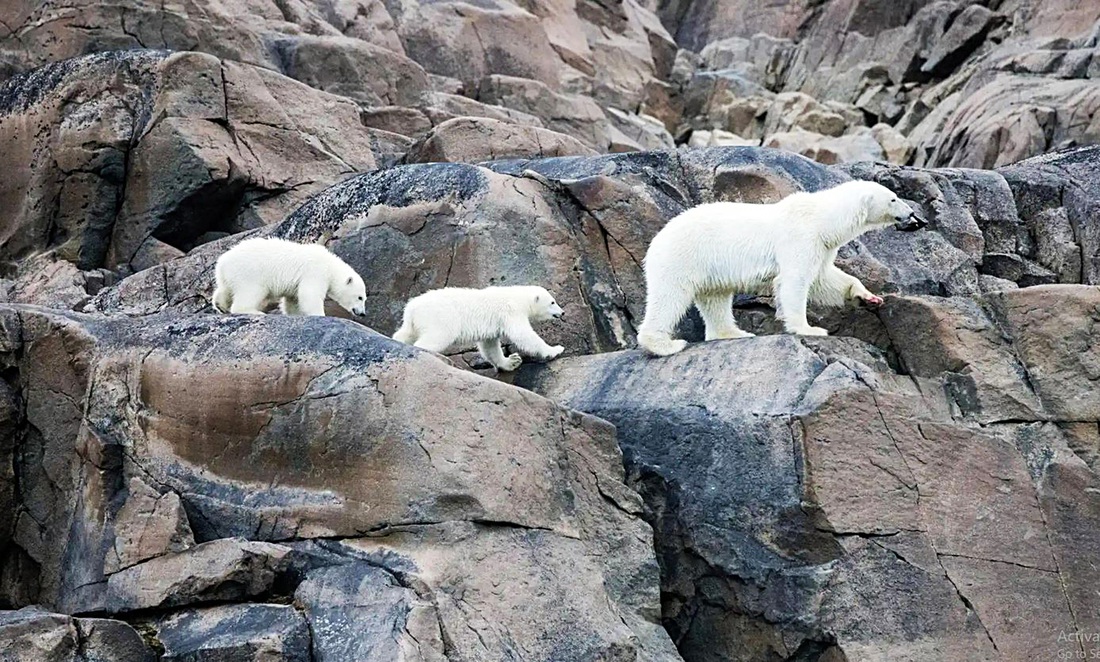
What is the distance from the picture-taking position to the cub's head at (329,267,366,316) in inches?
503

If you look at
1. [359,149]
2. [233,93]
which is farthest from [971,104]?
[233,93]

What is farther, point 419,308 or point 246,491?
point 419,308

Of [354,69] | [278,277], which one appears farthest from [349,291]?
[354,69]

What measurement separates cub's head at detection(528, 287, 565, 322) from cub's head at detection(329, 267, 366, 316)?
6.44 feet

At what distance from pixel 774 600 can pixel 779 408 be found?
1471 mm

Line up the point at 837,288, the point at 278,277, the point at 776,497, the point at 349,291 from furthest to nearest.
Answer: the point at 349,291 < the point at 278,277 < the point at 837,288 < the point at 776,497

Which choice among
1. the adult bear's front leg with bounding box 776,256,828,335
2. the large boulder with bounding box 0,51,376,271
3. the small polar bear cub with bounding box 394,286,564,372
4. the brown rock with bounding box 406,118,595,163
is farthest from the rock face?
the large boulder with bounding box 0,51,376,271

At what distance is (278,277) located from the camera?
12500 mm

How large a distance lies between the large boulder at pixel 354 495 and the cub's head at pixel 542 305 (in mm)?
2021

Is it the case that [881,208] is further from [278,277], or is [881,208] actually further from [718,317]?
[278,277]

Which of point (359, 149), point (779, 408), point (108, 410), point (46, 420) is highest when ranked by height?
point (779, 408)

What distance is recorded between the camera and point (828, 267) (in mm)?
11430

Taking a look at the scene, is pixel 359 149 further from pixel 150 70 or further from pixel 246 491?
pixel 246 491

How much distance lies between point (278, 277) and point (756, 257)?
185 inches
